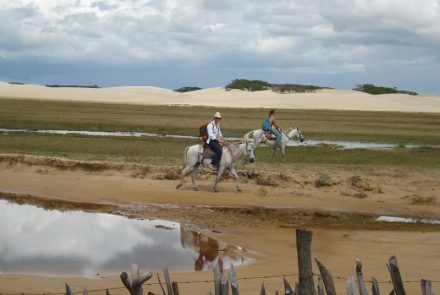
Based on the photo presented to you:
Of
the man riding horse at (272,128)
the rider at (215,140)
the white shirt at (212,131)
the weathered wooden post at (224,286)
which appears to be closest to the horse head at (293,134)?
the man riding horse at (272,128)

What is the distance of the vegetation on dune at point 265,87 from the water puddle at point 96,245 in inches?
4055

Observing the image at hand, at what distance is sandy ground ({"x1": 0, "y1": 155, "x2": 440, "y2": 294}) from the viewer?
11.0m

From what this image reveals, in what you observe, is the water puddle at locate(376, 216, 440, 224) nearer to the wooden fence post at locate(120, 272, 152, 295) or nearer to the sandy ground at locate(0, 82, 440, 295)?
the sandy ground at locate(0, 82, 440, 295)

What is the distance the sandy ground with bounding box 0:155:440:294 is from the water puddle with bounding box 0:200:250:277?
0.57m

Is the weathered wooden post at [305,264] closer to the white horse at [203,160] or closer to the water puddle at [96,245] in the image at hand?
the water puddle at [96,245]

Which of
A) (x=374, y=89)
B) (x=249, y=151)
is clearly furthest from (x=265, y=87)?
(x=249, y=151)

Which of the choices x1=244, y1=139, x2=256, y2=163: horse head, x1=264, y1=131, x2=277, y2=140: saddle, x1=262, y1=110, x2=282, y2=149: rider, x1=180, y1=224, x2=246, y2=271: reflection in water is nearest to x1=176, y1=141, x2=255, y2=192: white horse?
x1=244, y1=139, x2=256, y2=163: horse head

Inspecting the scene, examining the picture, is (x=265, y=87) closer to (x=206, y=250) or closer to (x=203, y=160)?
(x=203, y=160)

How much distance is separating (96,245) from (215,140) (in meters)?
6.18

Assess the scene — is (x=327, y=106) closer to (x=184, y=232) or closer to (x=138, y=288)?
(x=184, y=232)

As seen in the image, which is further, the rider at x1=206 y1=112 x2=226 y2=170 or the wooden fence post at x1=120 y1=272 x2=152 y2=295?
the rider at x1=206 y1=112 x2=226 y2=170

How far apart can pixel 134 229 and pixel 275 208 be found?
4112 millimetres

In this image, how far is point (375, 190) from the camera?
Result: 19.1 metres

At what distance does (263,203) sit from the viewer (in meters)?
17.6
